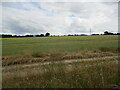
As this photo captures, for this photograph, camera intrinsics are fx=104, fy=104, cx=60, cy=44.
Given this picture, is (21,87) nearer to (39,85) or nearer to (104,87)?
(39,85)

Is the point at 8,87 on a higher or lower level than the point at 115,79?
lower

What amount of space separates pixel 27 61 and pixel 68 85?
5516mm

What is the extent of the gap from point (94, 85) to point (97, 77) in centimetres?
37

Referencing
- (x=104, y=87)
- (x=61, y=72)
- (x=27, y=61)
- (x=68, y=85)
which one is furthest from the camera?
(x=27, y=61)

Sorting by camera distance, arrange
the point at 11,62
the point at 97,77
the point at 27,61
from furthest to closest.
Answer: the point at 27,61
the point at 11,62
the point at 97,77

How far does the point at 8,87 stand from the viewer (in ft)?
8.29

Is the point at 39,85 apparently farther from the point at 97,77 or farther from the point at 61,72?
the point at 97,77

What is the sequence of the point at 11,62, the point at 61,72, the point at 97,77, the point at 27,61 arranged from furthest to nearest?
the point at 27,61
the point at 11,62
the point at 61,72
the point at 97,77

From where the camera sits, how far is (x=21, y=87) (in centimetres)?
247

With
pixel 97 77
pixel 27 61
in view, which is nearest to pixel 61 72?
pixel 97 77

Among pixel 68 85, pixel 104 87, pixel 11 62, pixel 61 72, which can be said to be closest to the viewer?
pixel 104 87

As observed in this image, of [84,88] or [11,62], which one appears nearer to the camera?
[84,88]

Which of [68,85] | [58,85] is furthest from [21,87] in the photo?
[68,85]

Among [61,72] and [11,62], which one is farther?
[11,62]
